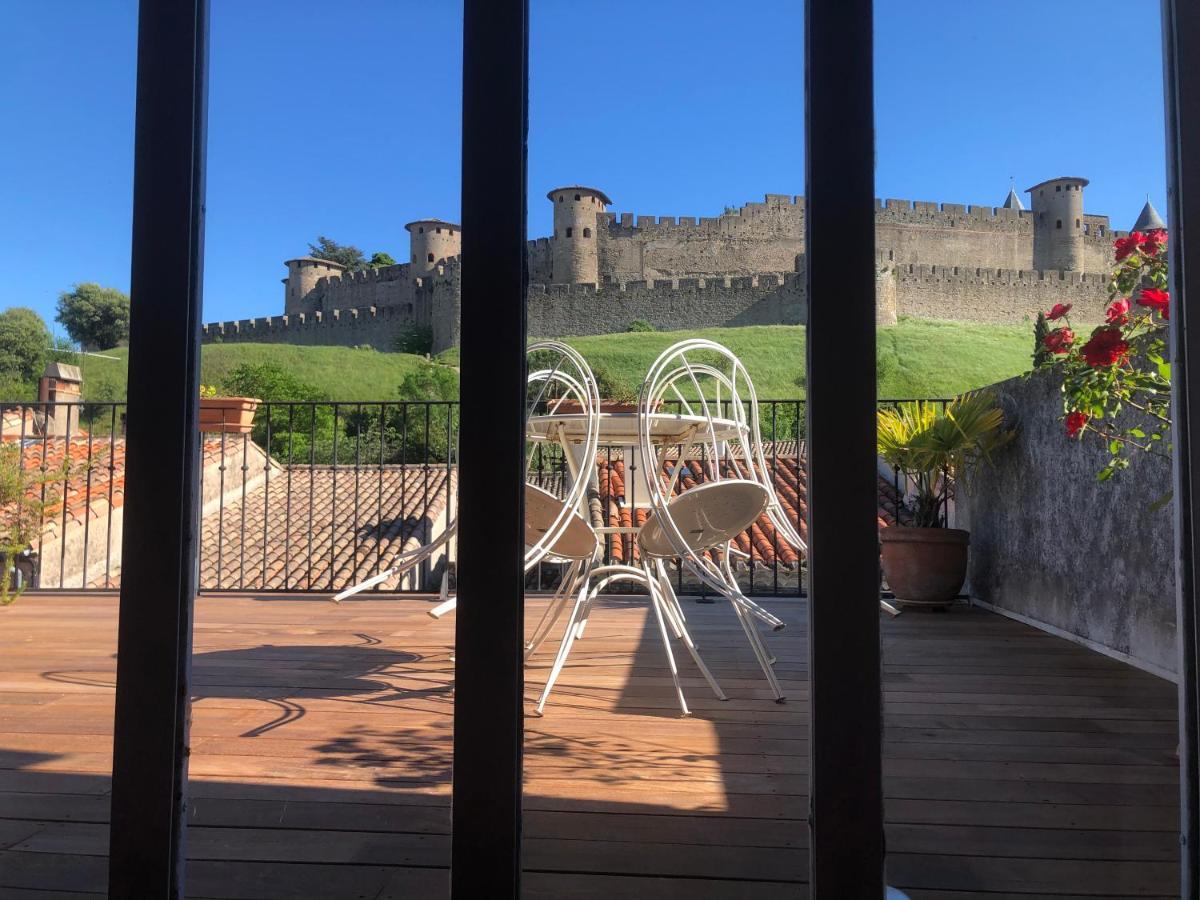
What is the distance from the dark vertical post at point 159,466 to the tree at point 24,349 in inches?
139

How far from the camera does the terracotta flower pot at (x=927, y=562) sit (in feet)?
10.7

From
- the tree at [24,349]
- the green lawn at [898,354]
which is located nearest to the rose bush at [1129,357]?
the tree at [24,349]

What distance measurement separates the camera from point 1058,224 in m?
32.6

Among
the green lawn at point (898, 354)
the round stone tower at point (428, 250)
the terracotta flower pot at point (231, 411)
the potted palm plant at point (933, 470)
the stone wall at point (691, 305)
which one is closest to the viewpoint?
the potted palm plant at point (933, 470)

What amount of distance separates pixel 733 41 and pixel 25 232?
4.31 ft

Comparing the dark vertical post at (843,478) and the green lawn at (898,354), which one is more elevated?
the green lawn at (898,354)

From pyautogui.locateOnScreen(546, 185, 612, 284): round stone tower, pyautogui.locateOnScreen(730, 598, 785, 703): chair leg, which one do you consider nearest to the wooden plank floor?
pyautogui.locateOnScreen(730, 598, 785, 703): chair leg

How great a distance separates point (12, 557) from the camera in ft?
11.0

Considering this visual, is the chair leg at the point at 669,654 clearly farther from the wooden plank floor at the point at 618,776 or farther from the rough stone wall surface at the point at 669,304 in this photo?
the rough stone wall surface at the point at 669,304

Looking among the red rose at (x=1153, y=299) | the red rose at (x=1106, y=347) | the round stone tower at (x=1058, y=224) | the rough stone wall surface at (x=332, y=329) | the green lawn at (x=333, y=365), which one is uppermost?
the round stone tower at (x=1058, y=224)

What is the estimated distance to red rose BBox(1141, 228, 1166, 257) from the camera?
199 cm

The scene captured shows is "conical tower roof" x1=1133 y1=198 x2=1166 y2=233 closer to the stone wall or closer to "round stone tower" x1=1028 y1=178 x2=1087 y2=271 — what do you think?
the stone wall

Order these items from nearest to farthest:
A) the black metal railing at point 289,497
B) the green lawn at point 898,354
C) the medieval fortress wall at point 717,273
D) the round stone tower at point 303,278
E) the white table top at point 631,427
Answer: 1. the white table top at point 631,427
2. the black metal railing at point 289,497
3. the green lawn at point 898,354
4. the medieval fortress wall at point 717,273
5. the round stone tower at point 303,278

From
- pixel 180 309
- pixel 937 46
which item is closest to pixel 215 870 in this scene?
pixel 180 309
